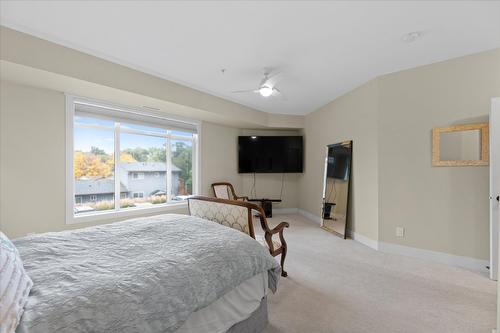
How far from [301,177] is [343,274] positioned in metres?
3.61

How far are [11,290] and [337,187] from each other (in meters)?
4.40

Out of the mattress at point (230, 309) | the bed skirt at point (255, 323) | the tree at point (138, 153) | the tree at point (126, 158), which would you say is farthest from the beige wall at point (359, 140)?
the tree at point (126, 158)

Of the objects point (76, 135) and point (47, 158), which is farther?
point (76, 135)

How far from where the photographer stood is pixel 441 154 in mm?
3105

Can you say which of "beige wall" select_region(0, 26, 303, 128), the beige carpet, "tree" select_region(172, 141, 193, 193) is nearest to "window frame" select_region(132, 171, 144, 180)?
"tree" select_region(172, 141, 193, 193)

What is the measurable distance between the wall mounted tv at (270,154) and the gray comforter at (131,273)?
390cm

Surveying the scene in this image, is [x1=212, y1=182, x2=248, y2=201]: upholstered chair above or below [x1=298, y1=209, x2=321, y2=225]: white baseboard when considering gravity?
above

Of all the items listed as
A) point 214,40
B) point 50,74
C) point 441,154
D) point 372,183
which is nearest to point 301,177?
point 372,183

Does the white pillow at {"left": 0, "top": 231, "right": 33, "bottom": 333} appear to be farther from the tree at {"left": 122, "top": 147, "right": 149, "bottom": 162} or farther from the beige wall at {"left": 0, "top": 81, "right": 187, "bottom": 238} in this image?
the tree at {"left": 122, "top": 147, "right": 149, "bottom": 162}

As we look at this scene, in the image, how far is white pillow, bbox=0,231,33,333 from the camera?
83 centimetres

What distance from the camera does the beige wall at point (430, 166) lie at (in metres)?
2.86

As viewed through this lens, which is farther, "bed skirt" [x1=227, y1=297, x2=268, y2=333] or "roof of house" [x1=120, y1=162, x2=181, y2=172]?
"roof of house" [x1=120, y1=162, x2=181, y2=172]

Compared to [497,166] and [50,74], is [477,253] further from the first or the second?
[50,74]

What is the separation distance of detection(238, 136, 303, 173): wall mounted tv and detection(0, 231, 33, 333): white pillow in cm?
491
